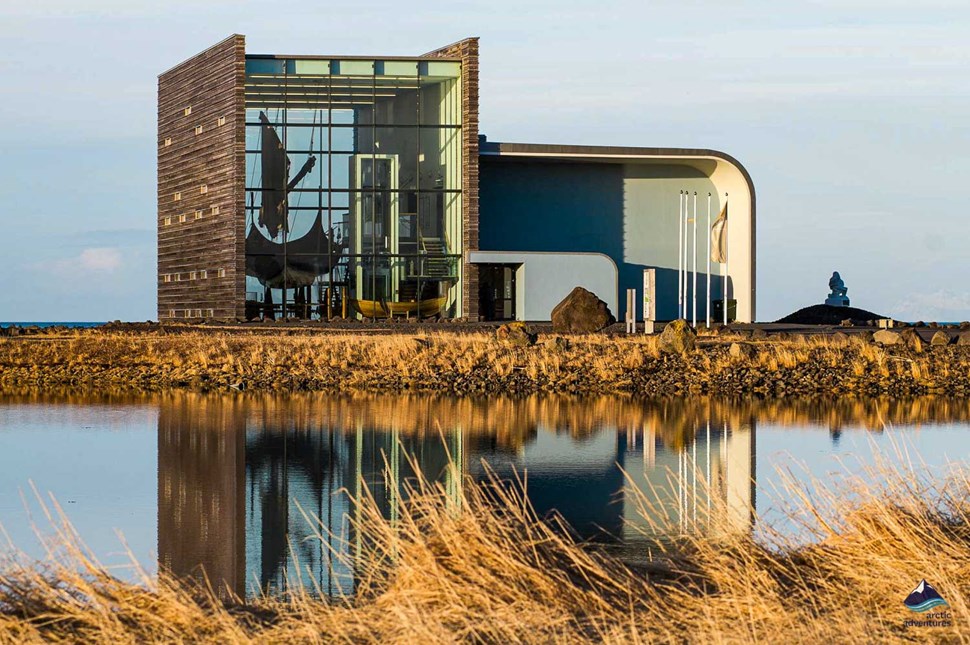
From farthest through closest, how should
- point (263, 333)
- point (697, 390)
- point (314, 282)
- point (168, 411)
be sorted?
1. point (314, 282)
2. point (263, 333)
3. point (697, 390)
4. point (168, 411)

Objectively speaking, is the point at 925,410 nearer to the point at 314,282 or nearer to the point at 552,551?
the point at 552,551

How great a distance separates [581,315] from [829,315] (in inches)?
768

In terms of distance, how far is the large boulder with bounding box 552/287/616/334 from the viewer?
42.9 meters

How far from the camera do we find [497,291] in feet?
178

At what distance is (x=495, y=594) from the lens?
7445 millimetres

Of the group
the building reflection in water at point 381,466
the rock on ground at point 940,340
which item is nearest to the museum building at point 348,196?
the rock on ground at point 940,340

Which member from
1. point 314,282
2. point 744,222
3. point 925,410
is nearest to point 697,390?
point 925,410

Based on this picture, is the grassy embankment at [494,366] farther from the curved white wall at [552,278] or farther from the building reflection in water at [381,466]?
the curved white wall at [552,278]

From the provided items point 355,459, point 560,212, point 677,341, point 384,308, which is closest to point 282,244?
point 384,308

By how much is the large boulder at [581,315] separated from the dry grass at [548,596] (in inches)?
1337

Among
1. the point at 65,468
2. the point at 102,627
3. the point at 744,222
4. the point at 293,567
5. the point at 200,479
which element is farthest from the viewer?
the point at 744,222

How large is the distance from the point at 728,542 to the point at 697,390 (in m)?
19.5

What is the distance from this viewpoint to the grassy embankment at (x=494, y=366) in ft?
92.9

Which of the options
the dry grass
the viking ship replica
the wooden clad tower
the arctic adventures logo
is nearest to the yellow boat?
the viking ship replica
